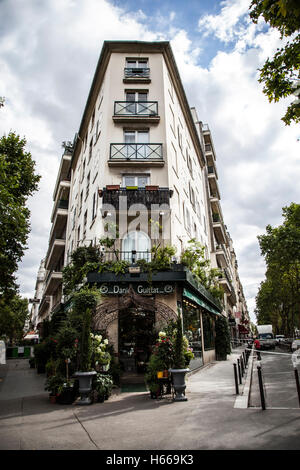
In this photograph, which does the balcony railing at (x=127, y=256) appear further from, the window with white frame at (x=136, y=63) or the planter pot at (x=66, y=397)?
the window with white frame at (x=136, y=63)

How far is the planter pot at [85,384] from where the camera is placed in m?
7.94

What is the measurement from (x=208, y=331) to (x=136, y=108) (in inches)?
540

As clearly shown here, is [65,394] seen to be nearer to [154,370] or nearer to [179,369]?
[154,370]

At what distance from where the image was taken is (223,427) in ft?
17.7

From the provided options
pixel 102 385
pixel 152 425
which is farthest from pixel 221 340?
pixel 152 425

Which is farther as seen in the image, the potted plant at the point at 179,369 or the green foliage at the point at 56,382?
the green foliage at the point at 56,382

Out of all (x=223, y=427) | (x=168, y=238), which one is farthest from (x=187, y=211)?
(x=223, y=427)

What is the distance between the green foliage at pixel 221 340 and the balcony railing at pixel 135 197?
1044 cm

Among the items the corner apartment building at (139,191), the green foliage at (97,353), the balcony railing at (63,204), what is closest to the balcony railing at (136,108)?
the corner apartment building at (139,191)

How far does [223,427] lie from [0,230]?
39.8 ft

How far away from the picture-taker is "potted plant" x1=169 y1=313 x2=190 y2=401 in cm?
802

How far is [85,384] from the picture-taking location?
804 cm

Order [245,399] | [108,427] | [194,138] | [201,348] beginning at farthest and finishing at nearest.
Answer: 1. [194,138]
2. [201,348]
3. [245,399]
4. [108,427]

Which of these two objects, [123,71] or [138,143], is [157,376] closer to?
[138,143]
